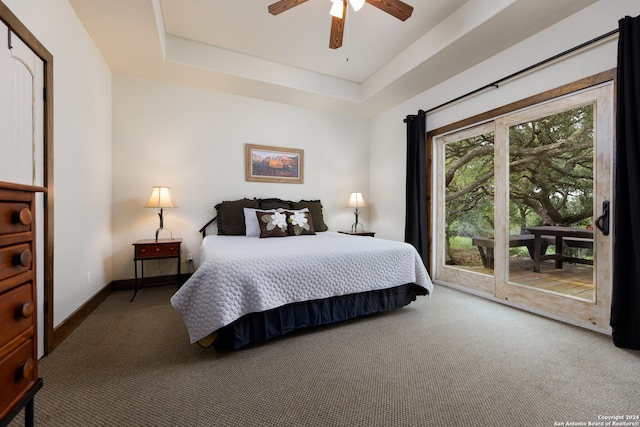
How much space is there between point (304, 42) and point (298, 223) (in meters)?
2.14

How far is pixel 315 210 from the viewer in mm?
4047

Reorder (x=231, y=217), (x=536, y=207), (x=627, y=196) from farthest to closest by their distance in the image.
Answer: (x=231, y=217), (x=536, y=207), (x=627, y=196)

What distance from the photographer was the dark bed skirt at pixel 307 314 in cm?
189

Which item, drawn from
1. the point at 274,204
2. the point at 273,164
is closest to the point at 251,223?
the point at 274,204

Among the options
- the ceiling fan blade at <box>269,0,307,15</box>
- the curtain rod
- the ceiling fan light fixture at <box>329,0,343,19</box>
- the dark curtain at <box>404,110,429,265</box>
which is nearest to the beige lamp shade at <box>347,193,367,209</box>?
the dark curtain at <box>404,110,429,265</box>

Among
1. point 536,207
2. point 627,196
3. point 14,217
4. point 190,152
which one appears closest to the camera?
point 14,217

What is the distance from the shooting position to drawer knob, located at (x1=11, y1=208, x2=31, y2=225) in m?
0.92

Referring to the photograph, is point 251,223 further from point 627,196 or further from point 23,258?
point 627,196

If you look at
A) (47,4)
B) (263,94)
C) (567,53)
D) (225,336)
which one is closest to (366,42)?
(263,94)

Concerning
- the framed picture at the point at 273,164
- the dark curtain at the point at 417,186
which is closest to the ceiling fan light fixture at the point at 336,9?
the dark curtain at the point at 417,186

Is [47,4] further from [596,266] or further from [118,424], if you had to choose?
[596,266]

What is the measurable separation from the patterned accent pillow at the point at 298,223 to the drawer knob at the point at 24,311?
2.39 m

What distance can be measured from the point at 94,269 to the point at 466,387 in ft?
11.0

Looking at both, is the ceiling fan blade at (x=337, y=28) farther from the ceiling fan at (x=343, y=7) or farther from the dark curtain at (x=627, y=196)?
the dark curtain at (x=627, y=196)
